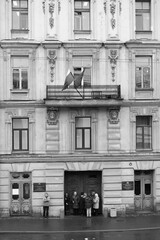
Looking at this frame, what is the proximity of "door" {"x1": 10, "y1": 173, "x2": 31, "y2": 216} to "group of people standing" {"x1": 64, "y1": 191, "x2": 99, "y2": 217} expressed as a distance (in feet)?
8.52

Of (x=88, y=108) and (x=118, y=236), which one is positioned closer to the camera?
(x=118, y=236)

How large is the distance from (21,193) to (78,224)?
5.14 metres

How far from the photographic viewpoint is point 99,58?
112ft

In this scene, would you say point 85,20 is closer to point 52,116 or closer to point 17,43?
point 17,43

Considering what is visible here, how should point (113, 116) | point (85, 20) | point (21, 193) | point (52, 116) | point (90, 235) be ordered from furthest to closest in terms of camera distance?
point (85, 20)
point (21, 193)
point (113, 116)
point (52, 116)
point (90, 235)

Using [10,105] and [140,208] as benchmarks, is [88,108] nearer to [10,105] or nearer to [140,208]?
[10,105]

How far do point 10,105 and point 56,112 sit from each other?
3090 mm

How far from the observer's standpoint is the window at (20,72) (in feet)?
112

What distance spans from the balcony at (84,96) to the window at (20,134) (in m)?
2.49

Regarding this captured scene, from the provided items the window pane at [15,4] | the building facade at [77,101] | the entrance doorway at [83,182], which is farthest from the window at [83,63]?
A: the entrance doorway at [83,182]

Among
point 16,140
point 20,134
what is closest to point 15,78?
point 20,134

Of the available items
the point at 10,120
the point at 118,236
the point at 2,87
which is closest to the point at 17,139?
the point at 10,120

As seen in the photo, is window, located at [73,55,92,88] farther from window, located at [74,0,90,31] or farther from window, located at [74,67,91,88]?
window, located at [74,0,90,31]

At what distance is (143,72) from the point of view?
114 ft
